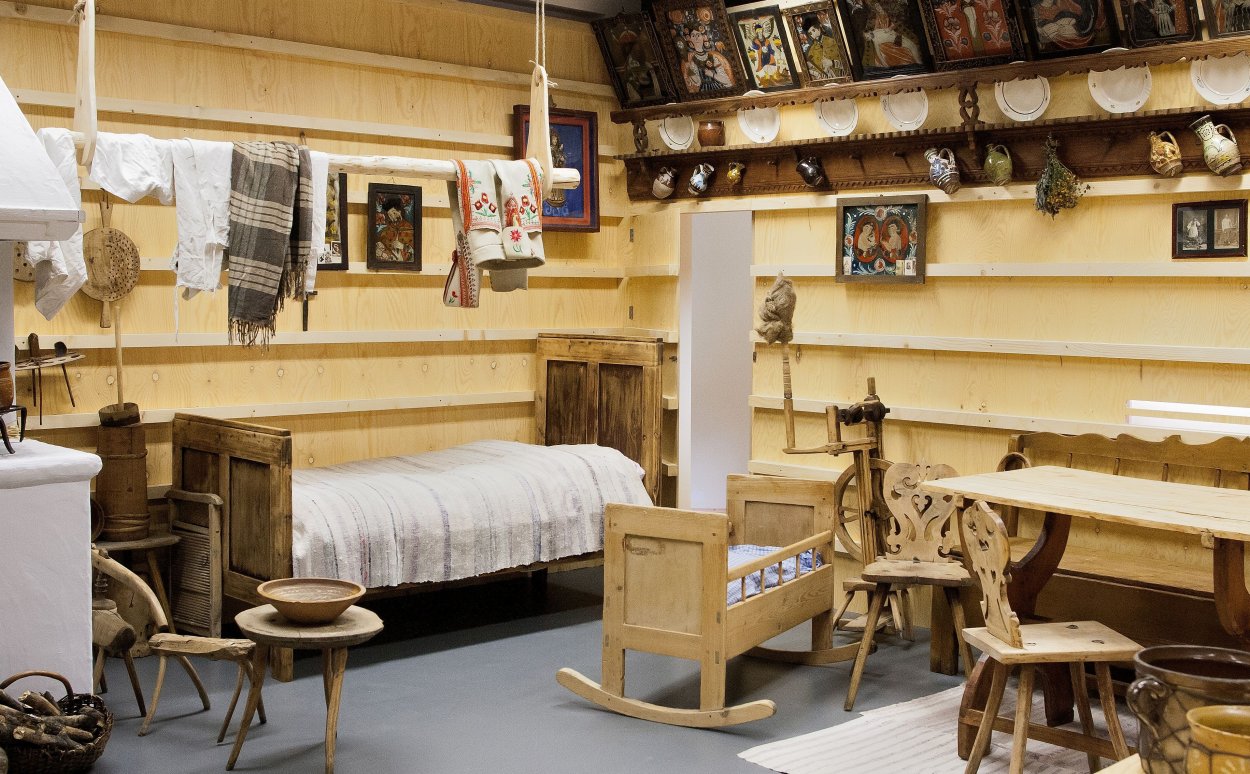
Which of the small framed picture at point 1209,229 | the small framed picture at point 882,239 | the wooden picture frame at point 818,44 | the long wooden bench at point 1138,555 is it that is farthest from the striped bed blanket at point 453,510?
the small framed picture at point 1209,229

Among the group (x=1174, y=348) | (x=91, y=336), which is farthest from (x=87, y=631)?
(x=1174, y=348)

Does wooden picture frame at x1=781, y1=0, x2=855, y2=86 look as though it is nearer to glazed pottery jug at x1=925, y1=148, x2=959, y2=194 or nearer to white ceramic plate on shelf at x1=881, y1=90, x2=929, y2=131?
white ceramic plate on shelf at x1=881, y1=90, x2=929, y2=131

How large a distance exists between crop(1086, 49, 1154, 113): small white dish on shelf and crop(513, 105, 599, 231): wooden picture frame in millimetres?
2991

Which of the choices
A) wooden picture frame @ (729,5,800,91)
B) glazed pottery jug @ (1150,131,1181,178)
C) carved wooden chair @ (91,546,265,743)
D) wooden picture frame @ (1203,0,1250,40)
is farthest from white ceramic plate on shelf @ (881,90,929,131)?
carved wooden chair @ (91,546,265,743)

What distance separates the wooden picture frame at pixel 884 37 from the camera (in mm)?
6059

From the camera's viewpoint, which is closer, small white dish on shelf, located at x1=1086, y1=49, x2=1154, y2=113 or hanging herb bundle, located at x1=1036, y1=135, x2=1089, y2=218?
small white dish on shelf, located at x1=1086, y1=49, x2=1154, y2=113

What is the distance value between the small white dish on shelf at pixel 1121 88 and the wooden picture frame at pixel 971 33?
0.37 m

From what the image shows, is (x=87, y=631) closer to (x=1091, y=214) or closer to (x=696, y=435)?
(x=1091, y=214)

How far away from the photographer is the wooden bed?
5.28m

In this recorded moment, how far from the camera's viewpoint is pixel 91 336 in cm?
571

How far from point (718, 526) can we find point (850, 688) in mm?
946

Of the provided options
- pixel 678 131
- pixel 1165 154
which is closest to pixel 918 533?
pixel 1165 154

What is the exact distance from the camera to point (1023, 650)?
3.89 meters

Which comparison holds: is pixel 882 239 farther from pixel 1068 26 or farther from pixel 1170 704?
pixel 1170 704
